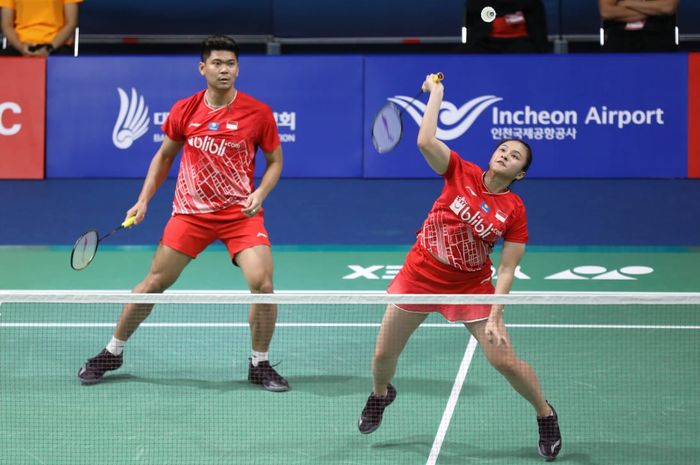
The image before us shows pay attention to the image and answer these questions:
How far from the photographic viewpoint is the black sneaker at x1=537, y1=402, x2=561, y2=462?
17.9 ft

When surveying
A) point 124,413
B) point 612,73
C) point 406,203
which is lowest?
point 124,413

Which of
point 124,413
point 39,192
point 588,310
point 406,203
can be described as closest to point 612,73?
point 406,203

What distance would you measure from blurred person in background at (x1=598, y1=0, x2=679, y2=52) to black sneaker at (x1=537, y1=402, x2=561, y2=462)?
6885 mm

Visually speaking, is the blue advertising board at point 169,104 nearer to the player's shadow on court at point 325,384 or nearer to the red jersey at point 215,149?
the red jersey at point 215,149

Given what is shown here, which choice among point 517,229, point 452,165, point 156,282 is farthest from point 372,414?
point 156,282

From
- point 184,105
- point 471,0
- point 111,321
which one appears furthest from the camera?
point 471,0

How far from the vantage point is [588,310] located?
805cm

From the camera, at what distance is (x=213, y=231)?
261 inches

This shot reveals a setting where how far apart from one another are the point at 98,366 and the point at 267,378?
97cm

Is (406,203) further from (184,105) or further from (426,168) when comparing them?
(184,105)

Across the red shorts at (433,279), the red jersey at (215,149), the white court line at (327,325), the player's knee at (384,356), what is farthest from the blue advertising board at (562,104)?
the player's knee at (384,356)

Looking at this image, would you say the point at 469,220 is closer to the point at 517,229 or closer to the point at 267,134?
the point at 517,229

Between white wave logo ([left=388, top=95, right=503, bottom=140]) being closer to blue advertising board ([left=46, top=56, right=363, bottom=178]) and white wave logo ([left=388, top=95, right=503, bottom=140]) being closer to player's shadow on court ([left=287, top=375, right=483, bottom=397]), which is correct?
blue advertising board ([left=46, top=56, right=363, bottom=178])

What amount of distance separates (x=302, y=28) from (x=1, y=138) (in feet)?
13.8
